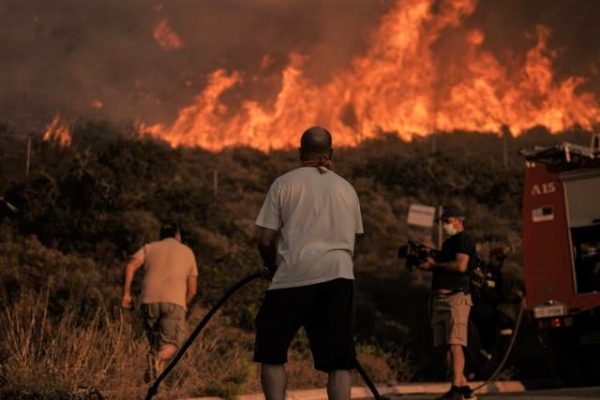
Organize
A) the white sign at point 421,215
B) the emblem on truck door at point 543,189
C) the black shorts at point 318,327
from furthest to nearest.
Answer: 1. the white sign at point 421,215
2. the emblem on truck door at point 543,189
3. the black shorts at point 318,327

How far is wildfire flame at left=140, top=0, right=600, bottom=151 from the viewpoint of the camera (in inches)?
1325

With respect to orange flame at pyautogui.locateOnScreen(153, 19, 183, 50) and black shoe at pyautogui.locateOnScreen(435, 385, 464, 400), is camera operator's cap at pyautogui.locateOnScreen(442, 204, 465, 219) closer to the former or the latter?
black shoe at pyautogui.locateOnScreen(435, 385, 464, 400)

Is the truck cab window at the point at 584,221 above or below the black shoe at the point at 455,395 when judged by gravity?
above

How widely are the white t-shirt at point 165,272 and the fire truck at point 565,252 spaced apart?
14.2 feet

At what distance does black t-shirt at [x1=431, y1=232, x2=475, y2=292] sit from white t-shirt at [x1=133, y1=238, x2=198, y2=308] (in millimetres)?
2437

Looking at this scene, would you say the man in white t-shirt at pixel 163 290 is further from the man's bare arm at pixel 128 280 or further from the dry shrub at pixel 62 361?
the dry shrub at pixel 62 361

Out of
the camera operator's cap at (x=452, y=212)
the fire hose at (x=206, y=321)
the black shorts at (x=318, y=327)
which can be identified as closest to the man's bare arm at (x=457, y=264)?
the camera operator's cap at (x=452, y=212)

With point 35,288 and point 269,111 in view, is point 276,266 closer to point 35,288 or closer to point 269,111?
point 35,288

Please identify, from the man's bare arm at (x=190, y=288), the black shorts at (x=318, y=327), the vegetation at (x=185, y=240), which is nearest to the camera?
the black shorts at (x=318, y=327)

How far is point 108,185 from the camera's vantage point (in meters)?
24.0

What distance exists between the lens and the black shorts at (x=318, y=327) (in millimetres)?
5902

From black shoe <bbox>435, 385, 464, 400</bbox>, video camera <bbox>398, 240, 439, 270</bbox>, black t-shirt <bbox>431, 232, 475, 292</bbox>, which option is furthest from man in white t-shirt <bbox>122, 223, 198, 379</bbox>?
black shoe <bbox>435, 385, 464, 400</bbox>

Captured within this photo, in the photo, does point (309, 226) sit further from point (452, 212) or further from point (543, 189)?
point (543, 189)

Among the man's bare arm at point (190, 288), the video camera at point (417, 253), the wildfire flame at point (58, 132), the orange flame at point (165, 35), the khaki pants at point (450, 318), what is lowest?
the khaki pants at point (450, 318)
